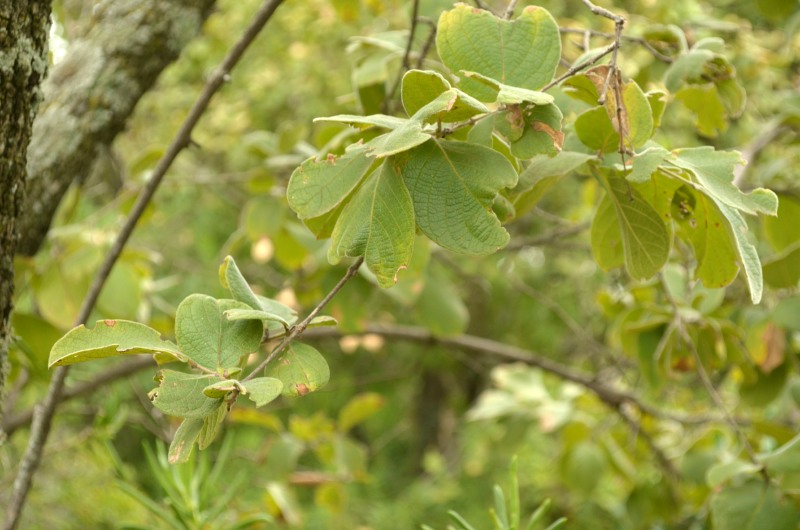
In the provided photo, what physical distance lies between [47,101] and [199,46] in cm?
163

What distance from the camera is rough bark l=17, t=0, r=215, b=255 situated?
26.9 inches

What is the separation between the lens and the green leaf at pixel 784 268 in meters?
0.69

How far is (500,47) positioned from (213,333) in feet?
0.64

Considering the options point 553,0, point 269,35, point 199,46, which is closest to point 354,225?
point 553,0

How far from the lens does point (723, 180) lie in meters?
0.38

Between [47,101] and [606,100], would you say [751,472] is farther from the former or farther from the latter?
[47,101]

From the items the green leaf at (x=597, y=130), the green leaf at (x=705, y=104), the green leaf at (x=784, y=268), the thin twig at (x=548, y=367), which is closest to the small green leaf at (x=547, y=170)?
the green leaf at (x=597, y=130)

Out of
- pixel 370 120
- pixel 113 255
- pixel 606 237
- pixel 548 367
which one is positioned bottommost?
pixel 548 367

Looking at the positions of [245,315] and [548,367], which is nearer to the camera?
[245,315]

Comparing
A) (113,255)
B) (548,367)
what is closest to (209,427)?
(113,255)

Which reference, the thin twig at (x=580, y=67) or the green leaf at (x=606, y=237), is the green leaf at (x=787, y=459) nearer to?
the green leaf at (x=606, y=237)

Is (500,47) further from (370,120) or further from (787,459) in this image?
(787,459)

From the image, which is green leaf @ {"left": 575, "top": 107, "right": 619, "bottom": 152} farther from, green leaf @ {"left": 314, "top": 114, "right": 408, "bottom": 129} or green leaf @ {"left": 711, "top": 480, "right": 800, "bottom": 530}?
green leaf @ {"left": 711, "top": 480, "right": 800, "bottom": 530}

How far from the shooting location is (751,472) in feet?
2.04
